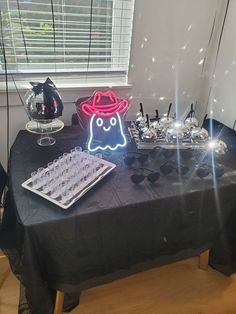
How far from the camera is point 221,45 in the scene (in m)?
1.59

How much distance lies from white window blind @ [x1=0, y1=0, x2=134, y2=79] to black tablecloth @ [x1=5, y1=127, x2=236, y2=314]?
0.51 meters

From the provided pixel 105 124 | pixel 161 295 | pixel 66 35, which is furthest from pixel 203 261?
pixel 66 35

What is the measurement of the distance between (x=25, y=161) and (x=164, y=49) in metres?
1.04

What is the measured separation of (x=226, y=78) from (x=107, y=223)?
1.18 metres

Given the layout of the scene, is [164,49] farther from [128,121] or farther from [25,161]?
[25,161]

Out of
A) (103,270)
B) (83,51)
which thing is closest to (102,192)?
(103,270)

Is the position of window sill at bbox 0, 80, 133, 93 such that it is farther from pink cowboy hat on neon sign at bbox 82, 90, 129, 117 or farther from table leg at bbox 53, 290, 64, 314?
table leg at bbox 53, 290, 64, 314

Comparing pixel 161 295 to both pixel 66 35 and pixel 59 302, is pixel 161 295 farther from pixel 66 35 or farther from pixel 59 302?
pixel 66 35

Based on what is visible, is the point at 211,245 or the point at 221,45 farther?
the point at 221,45

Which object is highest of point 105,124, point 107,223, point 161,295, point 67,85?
point 67,85

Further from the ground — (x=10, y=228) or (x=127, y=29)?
(x=127, y=29)

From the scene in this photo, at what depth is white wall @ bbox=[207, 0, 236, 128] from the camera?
1.51 metres

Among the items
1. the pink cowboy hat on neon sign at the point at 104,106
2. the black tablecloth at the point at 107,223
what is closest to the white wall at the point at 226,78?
the black tablecloth at the point at 107,223

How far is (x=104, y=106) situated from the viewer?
1.27 metres
